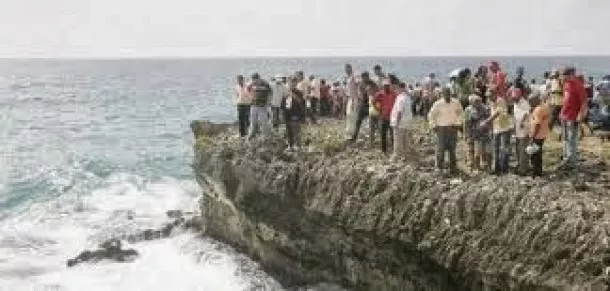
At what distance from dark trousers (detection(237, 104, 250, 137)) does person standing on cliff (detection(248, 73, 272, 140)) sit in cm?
105

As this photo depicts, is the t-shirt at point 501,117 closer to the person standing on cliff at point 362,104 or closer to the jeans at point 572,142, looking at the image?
the jeans at point 572,142

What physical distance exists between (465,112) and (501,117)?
140 centimetres

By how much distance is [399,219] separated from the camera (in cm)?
1741

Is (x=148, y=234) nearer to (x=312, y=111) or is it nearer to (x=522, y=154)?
(x=312, y=111)

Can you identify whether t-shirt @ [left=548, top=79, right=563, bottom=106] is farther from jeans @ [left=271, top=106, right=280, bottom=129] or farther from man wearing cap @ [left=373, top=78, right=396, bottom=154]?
jeans @ [left=271, top=106, right=280, bottom=129]

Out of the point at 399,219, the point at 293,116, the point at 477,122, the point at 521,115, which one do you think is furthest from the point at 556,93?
the point at 399,219

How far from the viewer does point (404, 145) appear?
2033cm

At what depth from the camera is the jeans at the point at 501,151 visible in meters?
18.1

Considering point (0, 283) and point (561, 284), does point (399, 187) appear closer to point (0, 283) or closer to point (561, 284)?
point (561, 284)

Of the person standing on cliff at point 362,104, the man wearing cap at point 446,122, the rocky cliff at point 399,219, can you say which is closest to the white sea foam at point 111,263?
the rocky cliff at point 399,219

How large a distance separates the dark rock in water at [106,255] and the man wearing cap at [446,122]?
10.7 meters

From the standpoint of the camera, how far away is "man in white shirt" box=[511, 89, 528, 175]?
58.7ft

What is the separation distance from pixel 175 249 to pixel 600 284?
15298 millimetres

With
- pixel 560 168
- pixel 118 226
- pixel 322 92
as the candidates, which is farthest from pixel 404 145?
pixel 118 226
